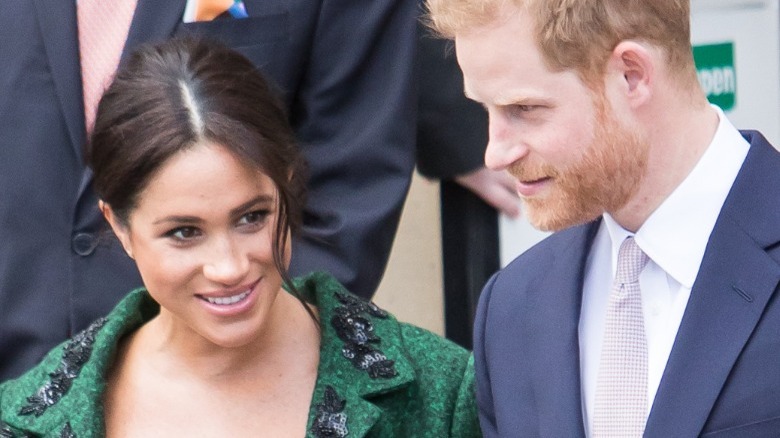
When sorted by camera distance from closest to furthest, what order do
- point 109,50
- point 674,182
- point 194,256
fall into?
1. point 674,182
2. point 194,256
3. point 109,50

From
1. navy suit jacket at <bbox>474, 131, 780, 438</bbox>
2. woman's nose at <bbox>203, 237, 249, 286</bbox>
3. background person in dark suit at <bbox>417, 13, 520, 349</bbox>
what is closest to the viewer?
navy suit jacket at <bbox>474, 131, 780, 438</bbox>

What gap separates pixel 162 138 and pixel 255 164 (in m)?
Answer: 0.19

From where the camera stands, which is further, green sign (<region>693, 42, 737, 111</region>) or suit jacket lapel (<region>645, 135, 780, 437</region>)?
green sign (<region>693, 42, 737, 111</region>)

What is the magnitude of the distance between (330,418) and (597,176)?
80 centimetres

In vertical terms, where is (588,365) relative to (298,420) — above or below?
above

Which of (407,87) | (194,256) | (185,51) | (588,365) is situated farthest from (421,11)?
(588,365)

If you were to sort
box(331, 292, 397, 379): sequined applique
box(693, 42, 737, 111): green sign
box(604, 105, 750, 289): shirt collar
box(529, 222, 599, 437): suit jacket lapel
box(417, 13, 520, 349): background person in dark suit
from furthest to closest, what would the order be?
box(693, 42, 737, 111): green sign < box(417, 13, 520, 349): background person in dark suit < box(331, 292, 397, 379): sequined applique < box(529, 222, 599, 437): suit jacket lapel < box(604, 105, 750, 289): shirt collar

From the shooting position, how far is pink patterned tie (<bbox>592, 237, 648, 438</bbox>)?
2.67 m

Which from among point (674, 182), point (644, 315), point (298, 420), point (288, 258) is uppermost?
point (674, 182)

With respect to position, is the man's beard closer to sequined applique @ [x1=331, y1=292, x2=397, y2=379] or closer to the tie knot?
the tie knot

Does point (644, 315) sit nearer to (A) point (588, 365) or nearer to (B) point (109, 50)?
(A) point (588, 365)

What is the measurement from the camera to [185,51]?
3.36m

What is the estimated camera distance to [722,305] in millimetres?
2570

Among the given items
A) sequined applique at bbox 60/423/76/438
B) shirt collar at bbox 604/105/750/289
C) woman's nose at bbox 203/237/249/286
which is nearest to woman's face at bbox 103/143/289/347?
woman's nose at bbox 203/237/249/286
